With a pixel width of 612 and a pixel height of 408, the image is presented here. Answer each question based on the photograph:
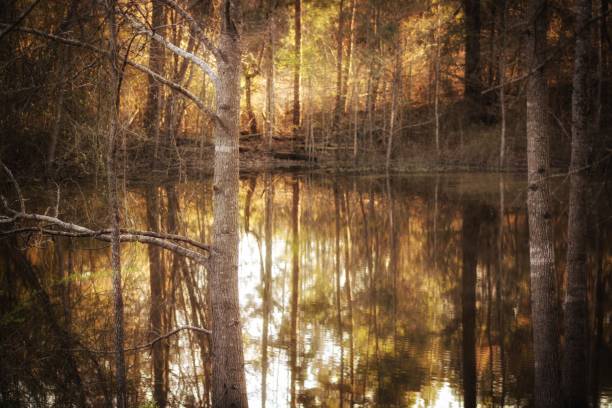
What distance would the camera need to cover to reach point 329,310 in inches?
448

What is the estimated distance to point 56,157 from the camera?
19266 mm

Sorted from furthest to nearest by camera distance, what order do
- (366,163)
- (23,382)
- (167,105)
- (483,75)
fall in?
(483,75) → (366,163) → (167,105) → (23,382)

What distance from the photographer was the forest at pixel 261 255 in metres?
5.94

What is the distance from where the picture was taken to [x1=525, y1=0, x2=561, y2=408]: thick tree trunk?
6590 mm

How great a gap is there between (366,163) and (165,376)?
27.8 metres

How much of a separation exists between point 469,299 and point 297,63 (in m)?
28.3

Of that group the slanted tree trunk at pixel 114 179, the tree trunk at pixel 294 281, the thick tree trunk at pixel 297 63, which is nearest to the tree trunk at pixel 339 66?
the thick tree trunk at pixel 297 63

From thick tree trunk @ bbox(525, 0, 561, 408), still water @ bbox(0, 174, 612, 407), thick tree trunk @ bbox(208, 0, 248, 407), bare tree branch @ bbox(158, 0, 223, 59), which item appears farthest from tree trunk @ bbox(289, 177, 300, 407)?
bare tree branch @ bbox(158, 0, 223, 59)

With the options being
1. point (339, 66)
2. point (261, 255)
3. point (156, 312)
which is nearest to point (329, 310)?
point (156, 312)

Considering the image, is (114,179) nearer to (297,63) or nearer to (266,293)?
(266,293)

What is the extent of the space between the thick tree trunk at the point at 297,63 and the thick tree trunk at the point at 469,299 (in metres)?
20.8

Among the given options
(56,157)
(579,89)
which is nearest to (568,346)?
(579,89)

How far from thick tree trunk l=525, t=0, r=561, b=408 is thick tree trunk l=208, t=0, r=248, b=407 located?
10.6ft

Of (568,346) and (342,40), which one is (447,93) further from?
(568,346)
